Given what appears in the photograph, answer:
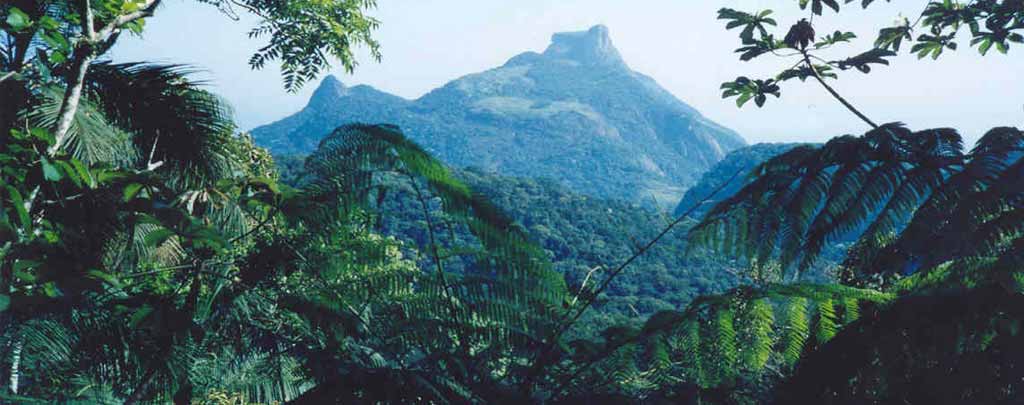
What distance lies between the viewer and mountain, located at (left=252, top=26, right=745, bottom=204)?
118 meters

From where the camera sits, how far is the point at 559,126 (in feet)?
458

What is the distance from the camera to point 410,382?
1399 millimetres

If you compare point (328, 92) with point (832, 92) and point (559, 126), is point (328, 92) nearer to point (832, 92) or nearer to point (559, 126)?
point (559, 126)

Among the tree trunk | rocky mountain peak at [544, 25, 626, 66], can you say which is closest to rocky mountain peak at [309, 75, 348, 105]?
rocky mountain peak at [544, 25, 626, 66]

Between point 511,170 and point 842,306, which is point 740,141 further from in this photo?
point 842,306

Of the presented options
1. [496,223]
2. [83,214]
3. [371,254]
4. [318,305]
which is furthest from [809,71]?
[83,214]

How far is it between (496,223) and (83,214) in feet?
4.67

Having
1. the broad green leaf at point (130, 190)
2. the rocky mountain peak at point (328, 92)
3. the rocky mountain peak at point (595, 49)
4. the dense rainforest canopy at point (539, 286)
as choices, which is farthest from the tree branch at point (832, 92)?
the rocky mountain peak at point (595, 49)

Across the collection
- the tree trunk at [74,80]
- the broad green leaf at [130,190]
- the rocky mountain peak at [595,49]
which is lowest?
the broad green leaf at [130,190]

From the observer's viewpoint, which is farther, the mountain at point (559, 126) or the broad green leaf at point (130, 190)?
the mountain at point (559, 126)

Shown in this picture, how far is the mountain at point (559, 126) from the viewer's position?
118 m

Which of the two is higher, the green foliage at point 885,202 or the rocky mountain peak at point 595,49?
the rocky mountain peak at point 595,49

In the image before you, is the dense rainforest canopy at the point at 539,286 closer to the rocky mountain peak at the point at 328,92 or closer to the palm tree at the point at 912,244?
the palm tree at the point at 912,244

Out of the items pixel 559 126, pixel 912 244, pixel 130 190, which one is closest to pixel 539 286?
A: pixel 912 244
